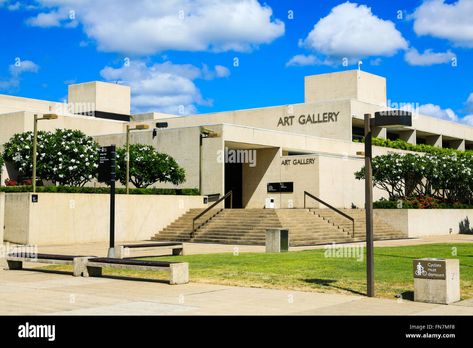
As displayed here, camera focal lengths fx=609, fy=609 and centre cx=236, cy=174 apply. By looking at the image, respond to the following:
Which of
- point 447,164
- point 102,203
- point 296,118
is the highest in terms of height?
point 296,118

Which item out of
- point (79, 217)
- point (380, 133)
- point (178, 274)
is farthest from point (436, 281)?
point (380, 133)

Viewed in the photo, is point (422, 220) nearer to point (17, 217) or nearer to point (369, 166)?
point (17, 217)

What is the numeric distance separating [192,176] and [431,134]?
3191cm

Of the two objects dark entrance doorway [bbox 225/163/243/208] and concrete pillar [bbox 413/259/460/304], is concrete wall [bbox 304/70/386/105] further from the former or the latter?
concrete pillar [bbox 413/259/460/304]

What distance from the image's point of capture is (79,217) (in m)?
27.4

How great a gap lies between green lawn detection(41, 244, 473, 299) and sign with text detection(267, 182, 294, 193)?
1991 cm

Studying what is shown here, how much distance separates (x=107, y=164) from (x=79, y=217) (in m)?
10.7

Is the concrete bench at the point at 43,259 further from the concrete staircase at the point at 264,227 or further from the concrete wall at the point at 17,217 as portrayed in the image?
the concrete staircase at the point at 264,227

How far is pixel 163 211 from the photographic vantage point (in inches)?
1238

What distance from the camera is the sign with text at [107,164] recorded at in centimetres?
1741

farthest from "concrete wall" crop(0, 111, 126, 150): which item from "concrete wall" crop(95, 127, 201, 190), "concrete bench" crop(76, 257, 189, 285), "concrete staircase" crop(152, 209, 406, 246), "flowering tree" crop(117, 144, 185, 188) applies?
"concrete bench" crop(76, 257, 189, 285)

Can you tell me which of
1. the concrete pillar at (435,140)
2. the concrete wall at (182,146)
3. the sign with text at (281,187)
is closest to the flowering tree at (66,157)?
the concrete wall at (182,146)

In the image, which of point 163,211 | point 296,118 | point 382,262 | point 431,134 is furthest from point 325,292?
point 431,134
